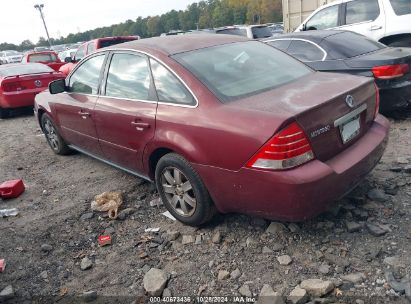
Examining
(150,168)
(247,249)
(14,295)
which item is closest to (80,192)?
(150,168)

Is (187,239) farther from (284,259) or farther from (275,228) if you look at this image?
(284,259)

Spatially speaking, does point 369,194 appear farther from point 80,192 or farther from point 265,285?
point 80,192

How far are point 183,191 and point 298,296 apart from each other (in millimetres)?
1336

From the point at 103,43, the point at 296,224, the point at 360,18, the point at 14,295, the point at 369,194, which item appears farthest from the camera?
the point at 103,43

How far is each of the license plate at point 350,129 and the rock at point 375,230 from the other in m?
0.73

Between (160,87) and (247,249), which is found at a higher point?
(160,87)

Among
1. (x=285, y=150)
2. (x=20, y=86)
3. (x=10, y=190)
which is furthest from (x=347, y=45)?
(x=20, y=86)

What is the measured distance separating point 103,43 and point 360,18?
737 cm

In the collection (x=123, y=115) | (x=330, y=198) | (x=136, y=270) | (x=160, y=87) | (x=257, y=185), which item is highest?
(x=160, y=87)

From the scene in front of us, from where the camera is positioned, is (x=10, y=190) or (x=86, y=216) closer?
(x=86, y=216)

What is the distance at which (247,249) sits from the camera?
3.10 metres

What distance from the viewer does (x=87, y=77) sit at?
4.59 metres

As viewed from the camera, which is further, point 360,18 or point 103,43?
point 103,43

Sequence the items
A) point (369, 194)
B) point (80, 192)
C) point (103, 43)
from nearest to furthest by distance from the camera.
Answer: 1. point (369, 194)
2. point (80, 192)
3. point (103, 43)
